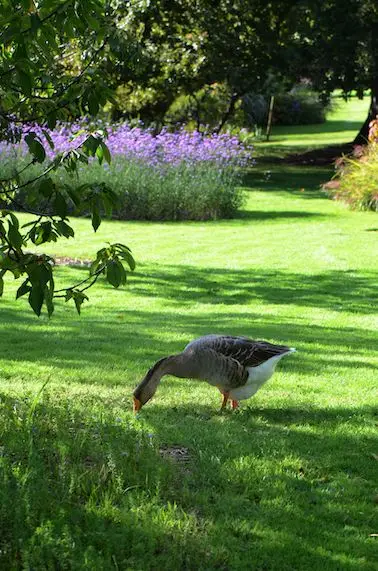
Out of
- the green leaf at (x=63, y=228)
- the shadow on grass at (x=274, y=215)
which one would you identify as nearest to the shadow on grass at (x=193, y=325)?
the green leaf at (x=63, y=228)

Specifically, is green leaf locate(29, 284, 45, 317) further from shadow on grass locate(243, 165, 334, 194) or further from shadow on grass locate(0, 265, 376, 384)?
shadow on grass locate(243, 165, 334, 194)

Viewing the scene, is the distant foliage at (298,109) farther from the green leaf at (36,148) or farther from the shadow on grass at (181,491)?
the green leaf at (36,148)

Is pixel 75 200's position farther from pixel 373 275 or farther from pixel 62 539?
pixel 373 275

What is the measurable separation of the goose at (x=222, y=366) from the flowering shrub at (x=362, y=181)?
1437cm

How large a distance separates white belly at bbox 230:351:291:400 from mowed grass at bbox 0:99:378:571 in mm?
213

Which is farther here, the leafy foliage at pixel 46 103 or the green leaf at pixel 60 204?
the green leaf at pixel 60 204

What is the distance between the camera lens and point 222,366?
6.03 metres

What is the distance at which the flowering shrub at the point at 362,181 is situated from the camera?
67.2 feet

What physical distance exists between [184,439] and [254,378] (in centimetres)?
75

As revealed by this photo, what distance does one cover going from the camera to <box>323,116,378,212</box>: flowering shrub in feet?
67.2

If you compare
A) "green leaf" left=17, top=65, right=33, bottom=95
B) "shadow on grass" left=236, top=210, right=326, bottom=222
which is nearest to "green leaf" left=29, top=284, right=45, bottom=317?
"green leaf" left=17, top=65, right=33, bottom=95

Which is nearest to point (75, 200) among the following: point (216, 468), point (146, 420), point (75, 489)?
point (75, 489)

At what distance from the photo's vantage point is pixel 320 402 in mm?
6766

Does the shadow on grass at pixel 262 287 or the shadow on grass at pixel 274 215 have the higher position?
the shadow on grass at pixel 274 215
